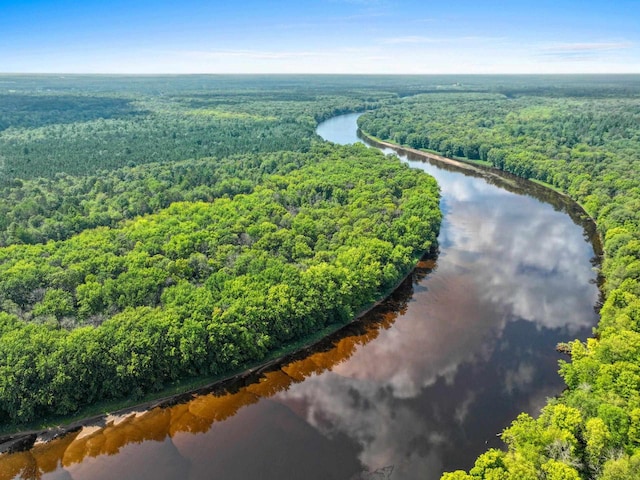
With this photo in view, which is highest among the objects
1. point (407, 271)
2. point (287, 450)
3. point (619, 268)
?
point (619, 268)

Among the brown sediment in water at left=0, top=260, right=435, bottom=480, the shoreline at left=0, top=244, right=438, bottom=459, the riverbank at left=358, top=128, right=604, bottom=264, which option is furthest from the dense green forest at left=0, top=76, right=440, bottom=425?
the riverbank at left=358, top=128, right=604, bottom=264

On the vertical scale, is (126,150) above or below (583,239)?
above

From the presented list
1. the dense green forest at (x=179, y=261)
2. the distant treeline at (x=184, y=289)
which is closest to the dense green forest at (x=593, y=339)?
the distant treeline at (x=184, y=289)

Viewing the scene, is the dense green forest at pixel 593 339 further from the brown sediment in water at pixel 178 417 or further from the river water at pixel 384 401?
the brown sediment in water at pixel 178 417

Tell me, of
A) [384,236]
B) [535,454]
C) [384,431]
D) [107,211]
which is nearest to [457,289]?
[384,236]

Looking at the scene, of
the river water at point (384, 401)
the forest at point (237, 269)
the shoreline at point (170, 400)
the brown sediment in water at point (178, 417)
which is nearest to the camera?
the forest at point (237, 269)

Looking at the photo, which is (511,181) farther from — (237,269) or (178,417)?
(178,417)

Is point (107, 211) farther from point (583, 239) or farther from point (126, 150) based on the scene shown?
point (583, 239)
